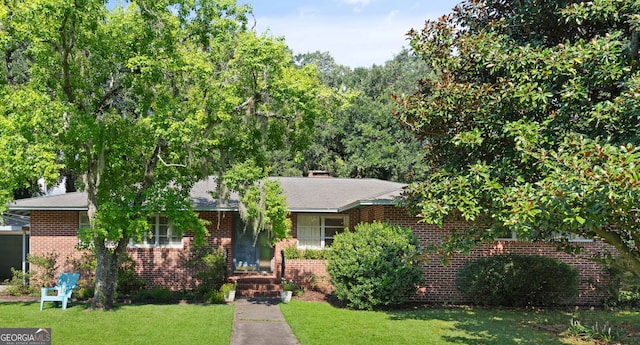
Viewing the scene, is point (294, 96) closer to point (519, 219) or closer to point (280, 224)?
point (280, 224)

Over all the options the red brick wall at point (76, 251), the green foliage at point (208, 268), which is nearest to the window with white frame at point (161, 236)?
the red brick wall at point (76, 251)

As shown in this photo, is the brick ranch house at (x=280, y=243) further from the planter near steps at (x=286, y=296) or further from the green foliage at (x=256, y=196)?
the green foliage at (x=256, y=196)

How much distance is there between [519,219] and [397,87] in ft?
105

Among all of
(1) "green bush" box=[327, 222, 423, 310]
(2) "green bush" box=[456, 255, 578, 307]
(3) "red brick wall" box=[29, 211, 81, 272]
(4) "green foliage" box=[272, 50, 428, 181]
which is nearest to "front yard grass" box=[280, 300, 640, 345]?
(1) "green bush" box=[327, 222, 423, 310]

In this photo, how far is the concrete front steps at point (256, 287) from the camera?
17.8 metres

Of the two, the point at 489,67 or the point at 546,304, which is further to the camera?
the point at 546,304

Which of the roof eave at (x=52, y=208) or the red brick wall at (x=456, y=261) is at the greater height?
the roof eave at (x=52, y=208)

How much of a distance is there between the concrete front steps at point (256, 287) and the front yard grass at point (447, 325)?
224 centimetres

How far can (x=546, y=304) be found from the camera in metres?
15.9

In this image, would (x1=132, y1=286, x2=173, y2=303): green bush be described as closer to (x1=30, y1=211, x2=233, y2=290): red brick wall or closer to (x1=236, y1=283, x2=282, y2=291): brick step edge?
(x1=30, y1=211, x2=233, y2=290): red brick wall

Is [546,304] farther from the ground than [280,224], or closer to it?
closer to it

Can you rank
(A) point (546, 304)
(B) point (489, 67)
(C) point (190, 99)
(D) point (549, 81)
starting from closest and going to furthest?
(D) point (549, 81) → (B) point (489, 67) → (C) point (190, 99) → (A) point (546, 304)

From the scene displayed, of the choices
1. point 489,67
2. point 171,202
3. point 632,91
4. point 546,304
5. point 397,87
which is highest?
point 397,87

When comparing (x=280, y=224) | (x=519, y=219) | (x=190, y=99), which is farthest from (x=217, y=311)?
(x=519, y=219)
